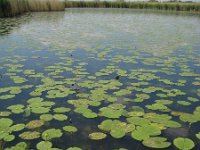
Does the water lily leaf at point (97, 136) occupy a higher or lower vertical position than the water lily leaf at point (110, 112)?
lower

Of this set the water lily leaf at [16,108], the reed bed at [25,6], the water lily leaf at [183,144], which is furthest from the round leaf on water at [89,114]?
the reed bed at [25,6]

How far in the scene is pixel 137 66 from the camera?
249 inches

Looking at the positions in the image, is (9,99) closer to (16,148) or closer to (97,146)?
(16,148)

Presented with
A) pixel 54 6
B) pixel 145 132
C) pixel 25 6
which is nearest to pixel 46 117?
pixel 145 132

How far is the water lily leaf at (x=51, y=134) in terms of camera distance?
299cm

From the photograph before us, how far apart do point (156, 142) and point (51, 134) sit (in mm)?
1109

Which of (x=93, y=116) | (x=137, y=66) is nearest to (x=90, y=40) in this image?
(x=137, y=66)

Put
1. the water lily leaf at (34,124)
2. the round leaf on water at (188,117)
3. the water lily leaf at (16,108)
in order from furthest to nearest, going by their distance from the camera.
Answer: the water lily leaf at (16,108) < the round leaf on water at (188,117) < the water lily leaf at (34,124)

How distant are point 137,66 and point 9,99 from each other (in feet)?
10.2

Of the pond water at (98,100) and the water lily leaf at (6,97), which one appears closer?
the pond water at (98,100)

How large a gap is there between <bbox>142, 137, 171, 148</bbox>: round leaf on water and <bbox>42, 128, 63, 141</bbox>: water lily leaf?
91 centimetres

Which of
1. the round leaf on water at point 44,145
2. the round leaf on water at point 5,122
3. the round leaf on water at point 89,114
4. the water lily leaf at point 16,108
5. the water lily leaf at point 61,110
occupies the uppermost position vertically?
the round leaf on water at point 5,122

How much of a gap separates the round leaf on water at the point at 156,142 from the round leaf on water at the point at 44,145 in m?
0.95

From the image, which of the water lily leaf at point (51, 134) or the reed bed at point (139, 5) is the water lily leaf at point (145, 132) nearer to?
the water lily leaf at point (51, 134)
